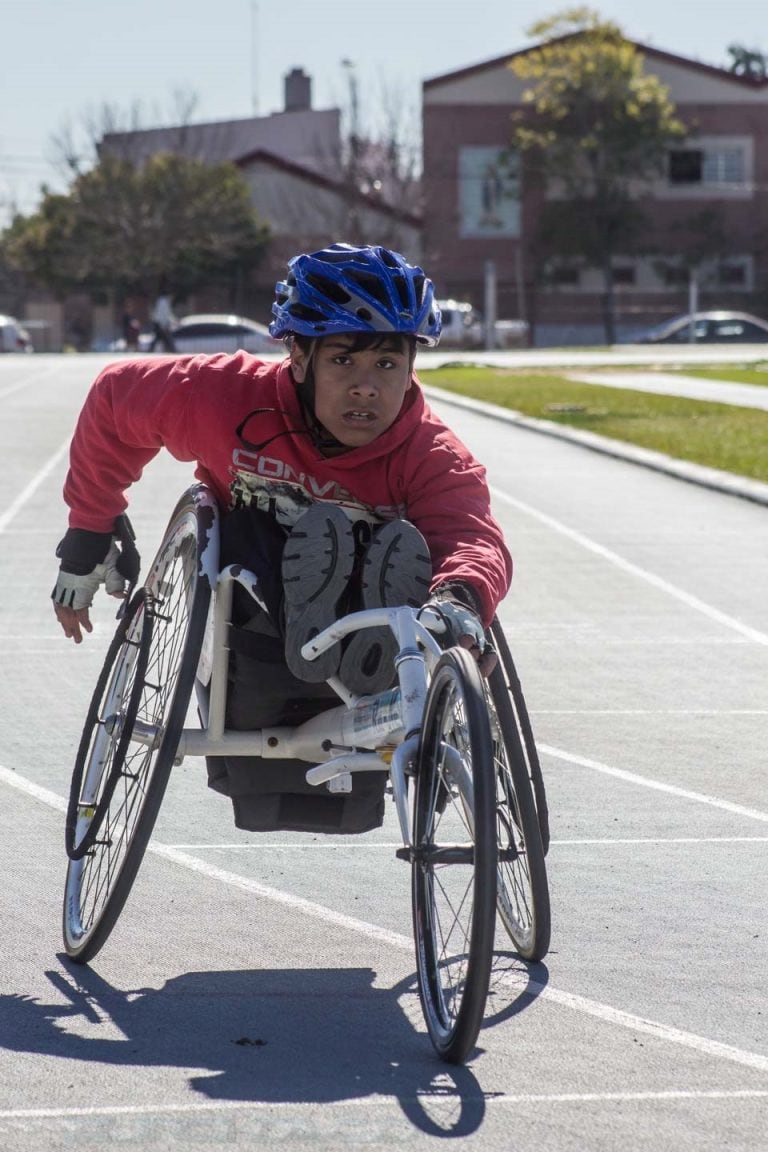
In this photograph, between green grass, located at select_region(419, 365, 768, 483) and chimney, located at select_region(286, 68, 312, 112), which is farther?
chimney, located at select_region(286, 68, 312, 112)

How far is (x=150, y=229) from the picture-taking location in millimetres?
72562

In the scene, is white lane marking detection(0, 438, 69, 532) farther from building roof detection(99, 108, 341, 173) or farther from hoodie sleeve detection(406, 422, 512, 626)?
building roof detection(99, 108, 341, 173)

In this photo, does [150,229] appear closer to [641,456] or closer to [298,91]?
[298,91]

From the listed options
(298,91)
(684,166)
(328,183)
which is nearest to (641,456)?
(684,166)

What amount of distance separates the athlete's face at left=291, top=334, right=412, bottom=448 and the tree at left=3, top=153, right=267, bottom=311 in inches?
2697

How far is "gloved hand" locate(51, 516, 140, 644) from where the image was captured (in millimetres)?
5473

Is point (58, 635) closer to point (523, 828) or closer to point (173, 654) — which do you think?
point (173, 654)

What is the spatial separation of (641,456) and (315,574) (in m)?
16.7

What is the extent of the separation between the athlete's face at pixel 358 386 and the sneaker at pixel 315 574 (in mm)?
240

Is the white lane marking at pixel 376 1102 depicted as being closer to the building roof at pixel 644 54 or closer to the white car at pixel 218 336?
the white car at pixel 218 336

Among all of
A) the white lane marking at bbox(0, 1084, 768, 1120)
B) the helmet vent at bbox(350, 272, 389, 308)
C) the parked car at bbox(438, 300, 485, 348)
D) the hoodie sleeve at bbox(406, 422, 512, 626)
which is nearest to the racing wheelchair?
the white lane marking at bbox(0, 1084, 768, 1120)

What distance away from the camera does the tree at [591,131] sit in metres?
71.5

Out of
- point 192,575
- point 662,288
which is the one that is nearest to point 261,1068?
point 192,575

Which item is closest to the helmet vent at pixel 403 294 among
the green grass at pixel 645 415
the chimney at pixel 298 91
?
the green grass at pixel 645 415
